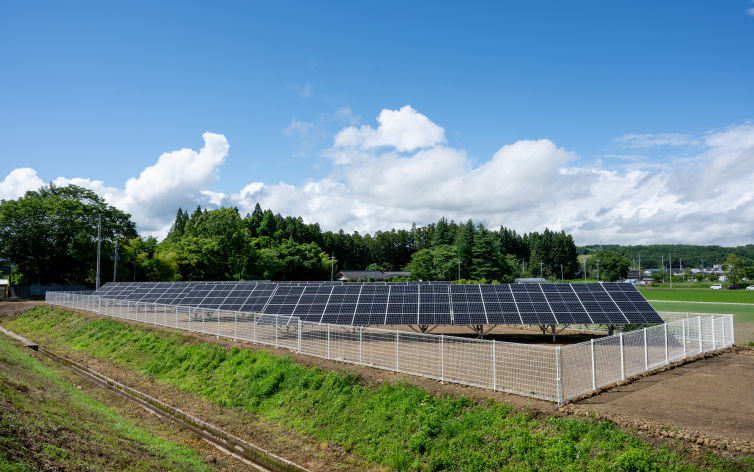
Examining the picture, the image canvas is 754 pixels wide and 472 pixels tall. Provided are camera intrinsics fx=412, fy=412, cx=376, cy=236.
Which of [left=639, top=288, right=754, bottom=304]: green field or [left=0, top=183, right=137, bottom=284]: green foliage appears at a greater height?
[left=0, top=183, right=137, bottom=284]: green foliage

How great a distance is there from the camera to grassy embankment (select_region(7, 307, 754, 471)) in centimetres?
754

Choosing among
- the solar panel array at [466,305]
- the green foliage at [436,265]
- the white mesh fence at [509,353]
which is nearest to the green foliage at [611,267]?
the green foliage at [436,265]

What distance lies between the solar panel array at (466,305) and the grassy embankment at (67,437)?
24.8ft

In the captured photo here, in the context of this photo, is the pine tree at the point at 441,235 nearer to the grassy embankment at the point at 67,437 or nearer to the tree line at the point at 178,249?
the tree line at the point at 178,249

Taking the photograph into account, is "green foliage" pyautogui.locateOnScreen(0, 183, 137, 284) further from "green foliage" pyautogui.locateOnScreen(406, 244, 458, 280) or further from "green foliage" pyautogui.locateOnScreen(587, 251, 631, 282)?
"green foliage" pyautogui.locateOnScreen(587, 251, 631, 282)

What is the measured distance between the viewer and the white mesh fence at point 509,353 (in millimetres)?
10453

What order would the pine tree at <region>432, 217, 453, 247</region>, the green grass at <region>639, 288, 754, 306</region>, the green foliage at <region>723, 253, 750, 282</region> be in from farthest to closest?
the green foliage at <region>723, 253, 750, 282</region>, the pine tree at <region>432, 217, 453, 247</region>, the green grass at <region>639, 288, 754, 306</region>

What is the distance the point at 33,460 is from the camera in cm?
656

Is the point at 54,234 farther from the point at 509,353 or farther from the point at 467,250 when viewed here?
the point at 467,250

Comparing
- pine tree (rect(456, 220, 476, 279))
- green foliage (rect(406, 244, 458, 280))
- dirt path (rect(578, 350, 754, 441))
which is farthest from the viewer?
pine tree (rect(456, 220, 476, 279))

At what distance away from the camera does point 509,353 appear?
12.0m

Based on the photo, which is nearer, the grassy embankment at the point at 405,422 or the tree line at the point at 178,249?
the grassy embankment at the point at 405,422

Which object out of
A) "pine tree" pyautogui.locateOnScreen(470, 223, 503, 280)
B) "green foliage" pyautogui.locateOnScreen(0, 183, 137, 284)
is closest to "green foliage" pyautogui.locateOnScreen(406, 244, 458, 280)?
"pine tree" pyautogui.locateOnScreen(470, 223, 503, 280)

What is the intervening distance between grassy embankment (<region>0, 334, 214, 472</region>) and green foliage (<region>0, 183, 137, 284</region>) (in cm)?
4272
